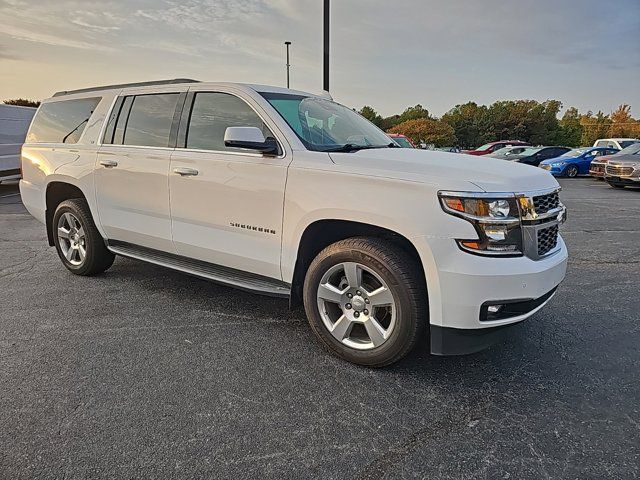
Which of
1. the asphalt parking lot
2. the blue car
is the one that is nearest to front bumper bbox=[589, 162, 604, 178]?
the blue car

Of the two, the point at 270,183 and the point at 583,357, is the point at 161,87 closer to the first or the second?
the point at 270,183

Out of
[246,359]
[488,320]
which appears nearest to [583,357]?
[488,320]

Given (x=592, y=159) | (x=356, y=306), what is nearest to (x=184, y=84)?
(x=356, y=306)

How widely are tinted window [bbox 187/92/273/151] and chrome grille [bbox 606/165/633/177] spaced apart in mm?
15279

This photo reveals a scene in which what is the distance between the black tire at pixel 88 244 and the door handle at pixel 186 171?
149 cm

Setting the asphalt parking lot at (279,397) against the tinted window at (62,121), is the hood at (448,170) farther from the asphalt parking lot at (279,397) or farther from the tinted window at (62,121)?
the tinted window at (62,121)

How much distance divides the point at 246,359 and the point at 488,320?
161cm

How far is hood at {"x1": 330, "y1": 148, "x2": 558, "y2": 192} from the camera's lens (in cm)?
275

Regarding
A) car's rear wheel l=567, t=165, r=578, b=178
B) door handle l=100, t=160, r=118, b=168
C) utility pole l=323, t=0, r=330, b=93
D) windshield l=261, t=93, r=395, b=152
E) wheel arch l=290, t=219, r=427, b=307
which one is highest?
utility pole l=323, t=0, r=330, b=93

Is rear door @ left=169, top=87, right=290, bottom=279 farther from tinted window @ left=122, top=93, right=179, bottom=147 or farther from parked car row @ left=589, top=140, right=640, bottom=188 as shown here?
parked car row @ left=589, top=140, right=640, bottom=188

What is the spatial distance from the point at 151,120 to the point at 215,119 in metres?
0.81

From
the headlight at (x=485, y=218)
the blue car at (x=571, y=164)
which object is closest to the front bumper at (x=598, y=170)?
the blue car at (x=571, y=164)

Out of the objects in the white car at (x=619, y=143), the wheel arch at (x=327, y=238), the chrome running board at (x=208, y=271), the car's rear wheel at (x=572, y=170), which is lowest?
the car's rear wheel at (x=572, y=170)

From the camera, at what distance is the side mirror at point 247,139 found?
127 inches
